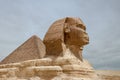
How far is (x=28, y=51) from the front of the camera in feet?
64.4

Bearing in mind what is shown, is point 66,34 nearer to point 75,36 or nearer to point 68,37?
point 68,37

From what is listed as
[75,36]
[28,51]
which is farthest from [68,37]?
[28,51]

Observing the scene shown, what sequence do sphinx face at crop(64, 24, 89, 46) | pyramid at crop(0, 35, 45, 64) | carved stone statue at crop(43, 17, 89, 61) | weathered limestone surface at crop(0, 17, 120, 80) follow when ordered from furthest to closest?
pyramid at crop(0, 35, 45, 64) < sphinx face at crop(64, 24, 89, 46) < carved stone statue at crop(43, 17, 89, 61) < weathered limestone surface at crop(0, 17, 120, 80)

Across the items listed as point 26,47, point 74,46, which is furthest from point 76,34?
point 26,47

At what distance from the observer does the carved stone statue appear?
33.9 feet

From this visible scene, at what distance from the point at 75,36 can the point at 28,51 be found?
31.5 ft

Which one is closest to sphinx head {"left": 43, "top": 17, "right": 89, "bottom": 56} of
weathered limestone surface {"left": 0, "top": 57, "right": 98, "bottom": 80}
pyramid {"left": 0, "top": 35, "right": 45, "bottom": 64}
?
weathered limestone surface {"left": 0, "top": 57, "right": 98, "bottom": 80}

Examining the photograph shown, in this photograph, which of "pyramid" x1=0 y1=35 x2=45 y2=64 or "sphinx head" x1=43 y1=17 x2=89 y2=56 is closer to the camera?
"sphinx head" x1=43 y1=17 x2=89 y2=56

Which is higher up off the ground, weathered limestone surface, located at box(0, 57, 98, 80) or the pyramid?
the pyramid

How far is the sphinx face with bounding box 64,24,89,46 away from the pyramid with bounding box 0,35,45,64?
26.0 ft

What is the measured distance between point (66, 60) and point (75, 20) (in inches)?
80.6

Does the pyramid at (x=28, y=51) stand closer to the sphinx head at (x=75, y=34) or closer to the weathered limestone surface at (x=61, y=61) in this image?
the weathered limestone surface at (x=61, y=61)

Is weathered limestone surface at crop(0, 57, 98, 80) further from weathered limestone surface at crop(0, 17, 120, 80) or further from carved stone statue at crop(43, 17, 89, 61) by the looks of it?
carved stone statue at crop(43, 17, 89, 61)

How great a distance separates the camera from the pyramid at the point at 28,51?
747 inches
